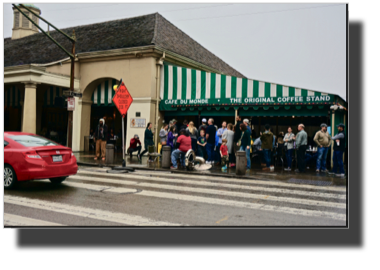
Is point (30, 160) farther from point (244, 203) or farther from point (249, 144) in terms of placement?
point (249, 144)

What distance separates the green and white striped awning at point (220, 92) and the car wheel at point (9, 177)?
440 inches

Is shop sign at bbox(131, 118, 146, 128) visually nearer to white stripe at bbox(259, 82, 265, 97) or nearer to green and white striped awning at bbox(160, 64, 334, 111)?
green and white striped awning at bbox(160, 64, 334, 111)

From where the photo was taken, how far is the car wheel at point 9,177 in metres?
8.30

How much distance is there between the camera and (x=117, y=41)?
20.9 m

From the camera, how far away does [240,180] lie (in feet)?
36.1

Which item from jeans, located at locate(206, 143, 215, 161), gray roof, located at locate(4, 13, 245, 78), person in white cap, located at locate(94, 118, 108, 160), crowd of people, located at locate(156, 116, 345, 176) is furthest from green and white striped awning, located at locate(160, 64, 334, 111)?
person in white cap, located at locate(94, 118, 108, 160)

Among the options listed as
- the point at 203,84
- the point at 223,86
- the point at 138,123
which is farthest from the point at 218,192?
the point at 138,123

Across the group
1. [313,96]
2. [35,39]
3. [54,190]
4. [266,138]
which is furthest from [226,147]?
[35,39]

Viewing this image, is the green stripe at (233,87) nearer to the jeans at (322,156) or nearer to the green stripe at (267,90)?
the green stripe at (267,90)

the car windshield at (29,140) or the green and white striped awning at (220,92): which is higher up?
the green and white striped awning at (220,92)

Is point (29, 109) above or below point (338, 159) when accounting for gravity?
above

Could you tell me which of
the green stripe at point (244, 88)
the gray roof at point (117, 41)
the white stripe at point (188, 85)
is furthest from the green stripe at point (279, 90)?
the gray roof at point (117, 41)

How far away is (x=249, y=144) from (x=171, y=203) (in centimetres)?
664
